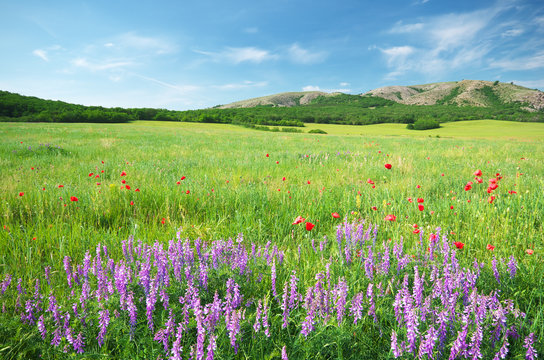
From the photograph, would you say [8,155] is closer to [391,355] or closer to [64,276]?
[64,276]

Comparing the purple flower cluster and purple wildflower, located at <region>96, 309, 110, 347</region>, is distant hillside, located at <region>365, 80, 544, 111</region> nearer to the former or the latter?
the purple flower cluster

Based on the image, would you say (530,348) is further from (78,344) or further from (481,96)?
(481,96)

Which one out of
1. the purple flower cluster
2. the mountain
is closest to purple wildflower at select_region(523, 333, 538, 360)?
the purple flower cluster

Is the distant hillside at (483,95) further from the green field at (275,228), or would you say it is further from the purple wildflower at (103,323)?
the purple wildflower at (103,323)

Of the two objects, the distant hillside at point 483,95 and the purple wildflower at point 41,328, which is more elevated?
the distant hillside at point 483,95

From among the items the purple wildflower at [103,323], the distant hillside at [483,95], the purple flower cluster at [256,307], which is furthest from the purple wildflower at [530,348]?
the distant hillside at [483,95]

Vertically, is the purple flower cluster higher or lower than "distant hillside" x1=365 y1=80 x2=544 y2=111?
lower

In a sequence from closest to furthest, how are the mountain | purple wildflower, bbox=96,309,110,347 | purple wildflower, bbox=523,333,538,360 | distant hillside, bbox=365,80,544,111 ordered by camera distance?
1. purple wildflower, bbox=523,333,538,360
2. purple wildflower, bbox=96,309,110,347
3. the mountain
4. distant hillside, bbox=365,80,544,111

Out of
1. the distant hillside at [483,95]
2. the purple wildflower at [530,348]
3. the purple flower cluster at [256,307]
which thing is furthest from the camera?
the distant hillside at [483,95]

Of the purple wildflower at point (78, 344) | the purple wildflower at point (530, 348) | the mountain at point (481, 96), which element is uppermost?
the mountain at point (481, 96)

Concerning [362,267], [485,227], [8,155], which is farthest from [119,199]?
[8,155]

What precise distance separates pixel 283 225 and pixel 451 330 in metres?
2.07

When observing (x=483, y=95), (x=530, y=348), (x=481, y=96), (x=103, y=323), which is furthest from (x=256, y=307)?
(x=483, y=95)

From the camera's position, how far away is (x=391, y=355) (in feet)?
4.27
